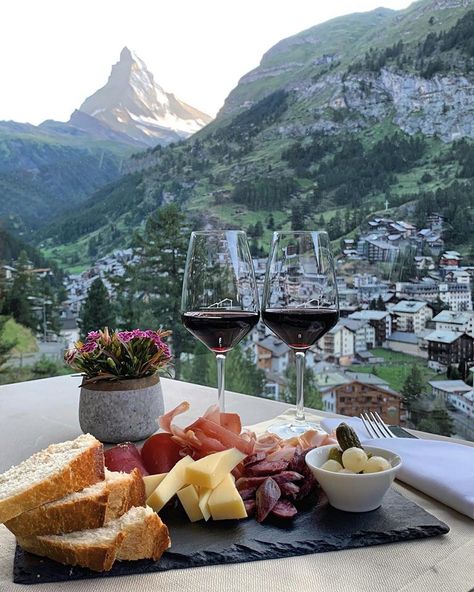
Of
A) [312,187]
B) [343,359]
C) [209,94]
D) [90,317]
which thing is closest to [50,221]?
[90,317]

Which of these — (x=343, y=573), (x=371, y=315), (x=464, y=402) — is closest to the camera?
(x=343, y=573)

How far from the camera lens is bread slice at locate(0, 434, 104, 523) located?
57cm

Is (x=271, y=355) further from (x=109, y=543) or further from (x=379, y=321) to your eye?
(x=109, y=543)

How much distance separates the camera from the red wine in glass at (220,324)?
88 centimetres

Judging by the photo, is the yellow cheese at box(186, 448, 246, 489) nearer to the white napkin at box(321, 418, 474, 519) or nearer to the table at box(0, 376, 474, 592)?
the table at box(0, 376, 474, 592)

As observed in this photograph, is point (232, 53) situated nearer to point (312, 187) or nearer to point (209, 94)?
point (209, 94)

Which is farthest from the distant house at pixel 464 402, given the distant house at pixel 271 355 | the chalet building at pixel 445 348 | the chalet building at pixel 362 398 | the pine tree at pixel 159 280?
the pine tree at pixel 159 280

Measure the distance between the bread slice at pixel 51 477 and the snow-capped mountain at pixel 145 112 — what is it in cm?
525

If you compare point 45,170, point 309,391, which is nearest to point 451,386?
point 309,391

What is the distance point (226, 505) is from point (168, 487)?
2.3 inches

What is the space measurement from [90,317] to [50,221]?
991 millimetres

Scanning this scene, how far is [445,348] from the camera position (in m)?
3.87

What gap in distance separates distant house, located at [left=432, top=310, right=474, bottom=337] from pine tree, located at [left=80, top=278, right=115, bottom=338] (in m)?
2.41

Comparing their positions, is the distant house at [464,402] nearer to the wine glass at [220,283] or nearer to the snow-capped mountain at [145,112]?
the wine glass at [220,283]
